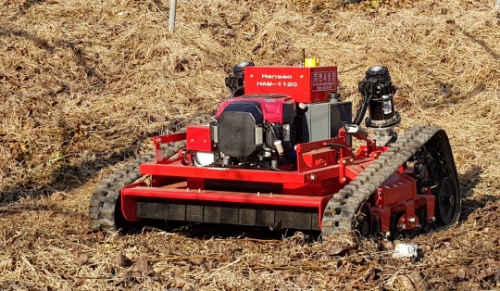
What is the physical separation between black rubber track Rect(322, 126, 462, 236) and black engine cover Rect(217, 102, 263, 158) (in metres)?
0.92

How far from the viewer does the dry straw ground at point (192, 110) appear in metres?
7.21

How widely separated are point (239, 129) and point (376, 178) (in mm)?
1256

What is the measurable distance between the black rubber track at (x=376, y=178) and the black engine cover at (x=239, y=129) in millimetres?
921

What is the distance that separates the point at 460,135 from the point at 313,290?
6.76 meters

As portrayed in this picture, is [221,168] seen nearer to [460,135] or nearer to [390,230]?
[390,230]

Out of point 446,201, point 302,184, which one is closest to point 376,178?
point 302,184

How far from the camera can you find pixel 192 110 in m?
13.1

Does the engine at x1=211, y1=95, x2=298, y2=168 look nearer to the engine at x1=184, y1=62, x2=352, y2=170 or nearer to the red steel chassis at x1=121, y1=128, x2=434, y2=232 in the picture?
the engine at x1=184, y1=62, x2=352, y2=170

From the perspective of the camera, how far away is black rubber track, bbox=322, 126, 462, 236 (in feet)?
25.3

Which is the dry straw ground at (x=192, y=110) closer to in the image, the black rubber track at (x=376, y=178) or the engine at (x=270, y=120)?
the black rubber track at (x=376, y=178)

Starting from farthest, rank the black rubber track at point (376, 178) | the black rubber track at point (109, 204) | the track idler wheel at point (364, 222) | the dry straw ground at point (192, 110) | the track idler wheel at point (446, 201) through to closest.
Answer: the track idler wheel at point (446, 201)
the black rubber track at point (109, 204)
the track idler wheel at point (364, 222)
the black rubber track at point (376, 178)
the dry straw ground at point (192, 110)

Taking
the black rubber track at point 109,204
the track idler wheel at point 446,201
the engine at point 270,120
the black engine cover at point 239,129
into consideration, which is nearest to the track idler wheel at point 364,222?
the engine at point 270,120

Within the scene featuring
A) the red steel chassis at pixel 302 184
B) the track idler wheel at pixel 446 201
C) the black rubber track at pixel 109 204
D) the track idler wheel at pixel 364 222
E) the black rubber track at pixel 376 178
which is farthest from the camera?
the track idler wheel at pixel 446 201

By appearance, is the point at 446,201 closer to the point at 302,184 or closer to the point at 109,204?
the point at 302,184
